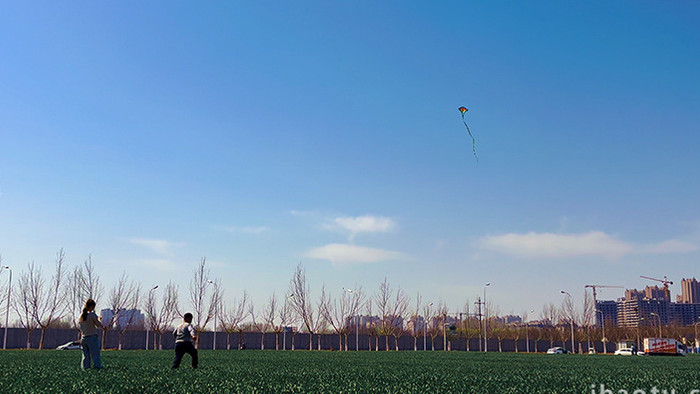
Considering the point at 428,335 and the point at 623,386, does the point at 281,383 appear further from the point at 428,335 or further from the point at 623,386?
the point at 428,335

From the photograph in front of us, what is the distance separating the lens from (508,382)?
15.1m

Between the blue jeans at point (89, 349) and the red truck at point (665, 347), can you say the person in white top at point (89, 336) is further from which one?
the red truck at point (665, 347)

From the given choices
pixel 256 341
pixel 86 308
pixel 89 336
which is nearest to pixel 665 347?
pixel 256 341

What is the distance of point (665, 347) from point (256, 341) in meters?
48.2

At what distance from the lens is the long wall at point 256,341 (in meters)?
65.5

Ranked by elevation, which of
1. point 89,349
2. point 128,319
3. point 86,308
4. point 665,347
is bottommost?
point 665,347

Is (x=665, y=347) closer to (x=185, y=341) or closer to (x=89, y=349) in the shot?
(x=185, y=341)

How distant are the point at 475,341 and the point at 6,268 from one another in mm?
67891

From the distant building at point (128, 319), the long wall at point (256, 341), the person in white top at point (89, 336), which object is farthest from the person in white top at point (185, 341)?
the long wall at point (256, 341)

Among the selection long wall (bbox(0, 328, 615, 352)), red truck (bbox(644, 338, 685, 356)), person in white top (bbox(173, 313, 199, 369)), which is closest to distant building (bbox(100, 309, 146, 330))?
long wall (bbox(0, 328, 615, 352))

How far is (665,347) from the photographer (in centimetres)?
6956

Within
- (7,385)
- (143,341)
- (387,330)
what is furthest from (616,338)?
(7,385)

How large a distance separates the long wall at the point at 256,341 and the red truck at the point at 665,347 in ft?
96.4

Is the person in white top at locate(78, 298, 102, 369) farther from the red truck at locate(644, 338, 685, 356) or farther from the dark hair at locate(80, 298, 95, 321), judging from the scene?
the red truck at locate(644, 338, 685, 356)
